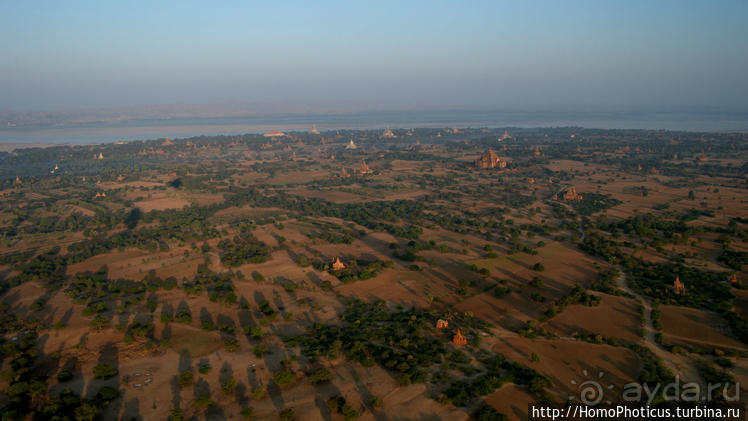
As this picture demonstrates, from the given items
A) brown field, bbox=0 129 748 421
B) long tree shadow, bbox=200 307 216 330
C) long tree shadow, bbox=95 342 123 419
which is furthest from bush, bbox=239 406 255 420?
long tree shadow, bbox=200 307 216 330

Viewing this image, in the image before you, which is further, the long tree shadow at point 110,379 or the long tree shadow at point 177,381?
the long tree shadow at point 177,381

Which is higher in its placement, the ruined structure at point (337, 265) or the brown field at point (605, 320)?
the ruined structure at point (337, 265)

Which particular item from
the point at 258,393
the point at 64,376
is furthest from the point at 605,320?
the point at 64,376

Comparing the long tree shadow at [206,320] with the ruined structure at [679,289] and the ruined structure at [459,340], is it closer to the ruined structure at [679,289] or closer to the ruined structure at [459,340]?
the ruined structure at [459,340]

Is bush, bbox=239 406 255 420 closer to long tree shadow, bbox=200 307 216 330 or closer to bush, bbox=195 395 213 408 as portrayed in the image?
bush, bbox=195 395 213 408

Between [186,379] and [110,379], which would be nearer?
[186,379]

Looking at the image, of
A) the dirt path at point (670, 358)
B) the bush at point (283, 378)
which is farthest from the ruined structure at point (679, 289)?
the bush at point (283, 378)

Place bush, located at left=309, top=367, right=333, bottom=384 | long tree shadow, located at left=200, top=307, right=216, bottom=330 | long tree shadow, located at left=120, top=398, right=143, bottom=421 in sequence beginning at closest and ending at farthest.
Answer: long tree shadow, located at left=120, top=398, right=143, bottom=421, bush, located at left=309, top=367, right=333, bottom=384, long tree shadow, located at left=200, top=307, right=216, bottom=330

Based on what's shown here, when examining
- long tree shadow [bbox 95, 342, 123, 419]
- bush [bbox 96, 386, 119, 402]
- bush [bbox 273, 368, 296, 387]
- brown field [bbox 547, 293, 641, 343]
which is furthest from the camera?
brown field [bbox 547, 293, 641, 343]

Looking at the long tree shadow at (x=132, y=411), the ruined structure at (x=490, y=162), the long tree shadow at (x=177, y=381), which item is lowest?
the long tree shadow at (x=177, y=381)

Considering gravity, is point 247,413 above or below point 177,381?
above

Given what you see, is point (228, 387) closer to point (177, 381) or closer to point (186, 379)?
point (186, 379)
